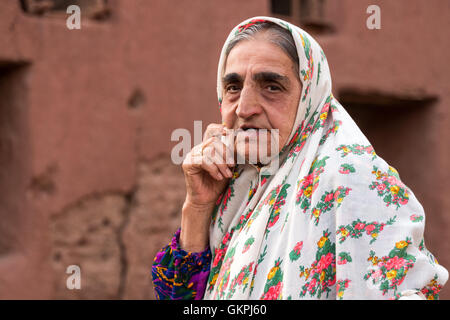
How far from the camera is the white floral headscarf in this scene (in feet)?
4.90

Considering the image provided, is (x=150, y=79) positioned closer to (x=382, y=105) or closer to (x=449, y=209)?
(x=382, y=105)

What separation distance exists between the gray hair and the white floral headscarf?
0.02 metres

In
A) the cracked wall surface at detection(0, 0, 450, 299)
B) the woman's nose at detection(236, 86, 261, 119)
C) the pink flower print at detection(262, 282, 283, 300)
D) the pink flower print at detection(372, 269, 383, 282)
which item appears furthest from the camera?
the cracked wall surface at detection(0, 0, 450, 299)

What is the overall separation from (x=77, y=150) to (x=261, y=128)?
7.99ft

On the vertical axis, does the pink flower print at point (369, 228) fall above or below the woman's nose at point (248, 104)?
below

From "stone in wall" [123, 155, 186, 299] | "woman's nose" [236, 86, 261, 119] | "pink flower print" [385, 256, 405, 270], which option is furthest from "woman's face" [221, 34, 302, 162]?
"stone in wall" [123, 155, 186, 299]

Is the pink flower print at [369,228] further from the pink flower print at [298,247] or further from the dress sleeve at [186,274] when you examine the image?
the dress sleeve at [186,274]

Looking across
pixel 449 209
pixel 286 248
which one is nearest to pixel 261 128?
pixel 286 248

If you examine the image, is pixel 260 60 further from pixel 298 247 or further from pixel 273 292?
pixel 273 292

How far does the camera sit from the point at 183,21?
4.39 meters

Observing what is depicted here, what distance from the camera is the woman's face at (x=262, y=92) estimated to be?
1753 mm

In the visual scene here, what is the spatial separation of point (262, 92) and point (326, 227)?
19.0 inches

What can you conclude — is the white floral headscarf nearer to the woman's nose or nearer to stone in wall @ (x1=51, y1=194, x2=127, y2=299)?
the woman's nose

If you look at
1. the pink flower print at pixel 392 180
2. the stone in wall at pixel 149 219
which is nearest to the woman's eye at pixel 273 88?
the pink flower print at pixel 392 180
